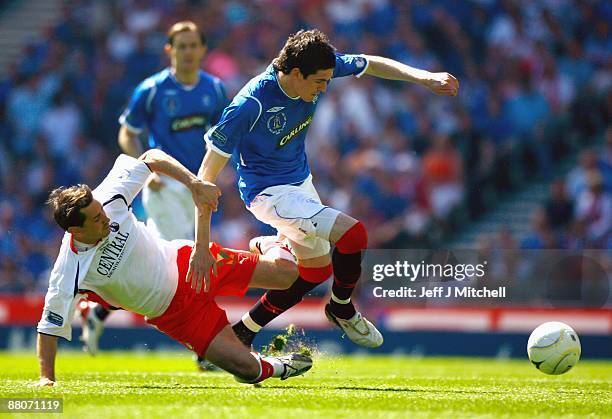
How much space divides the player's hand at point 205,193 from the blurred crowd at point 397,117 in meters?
8.01

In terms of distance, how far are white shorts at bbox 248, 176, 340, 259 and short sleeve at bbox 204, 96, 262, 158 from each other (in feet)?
1.96

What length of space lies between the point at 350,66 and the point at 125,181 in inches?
80.7

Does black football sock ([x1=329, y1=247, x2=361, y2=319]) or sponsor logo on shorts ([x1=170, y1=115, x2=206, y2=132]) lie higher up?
sponsor logo on shorts ([x1=170, y1=115, x2=206, y2=132])

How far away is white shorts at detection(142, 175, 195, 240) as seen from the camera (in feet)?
33.3

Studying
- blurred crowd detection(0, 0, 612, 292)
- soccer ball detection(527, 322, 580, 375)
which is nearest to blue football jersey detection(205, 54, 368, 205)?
soccer ball detection(527, 322, 580, 375)

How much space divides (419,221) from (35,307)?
17.9 feet

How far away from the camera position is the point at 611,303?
12.7m

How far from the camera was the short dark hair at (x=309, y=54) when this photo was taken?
754 centimetres

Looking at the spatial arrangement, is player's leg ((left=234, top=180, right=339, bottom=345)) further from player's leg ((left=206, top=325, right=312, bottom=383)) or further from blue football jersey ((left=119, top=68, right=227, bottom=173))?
blue football jersey ((left=119, top=68, right=227, bottom=173))

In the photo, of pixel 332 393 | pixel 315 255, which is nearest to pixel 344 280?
pixel 315 255

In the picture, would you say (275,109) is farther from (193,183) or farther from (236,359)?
(236,359)

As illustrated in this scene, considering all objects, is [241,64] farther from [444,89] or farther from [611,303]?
[444,89]

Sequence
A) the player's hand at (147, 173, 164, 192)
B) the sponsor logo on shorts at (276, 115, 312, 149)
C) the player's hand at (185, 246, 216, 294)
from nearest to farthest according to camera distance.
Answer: the player's hand at (185, 246, 216, 294), the sponsor logo on shorts at (276, 115, 312, 149), the player's hand at (147, 173, 164, 192)

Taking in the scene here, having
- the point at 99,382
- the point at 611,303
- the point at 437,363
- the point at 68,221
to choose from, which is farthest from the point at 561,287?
the point at 68,221
